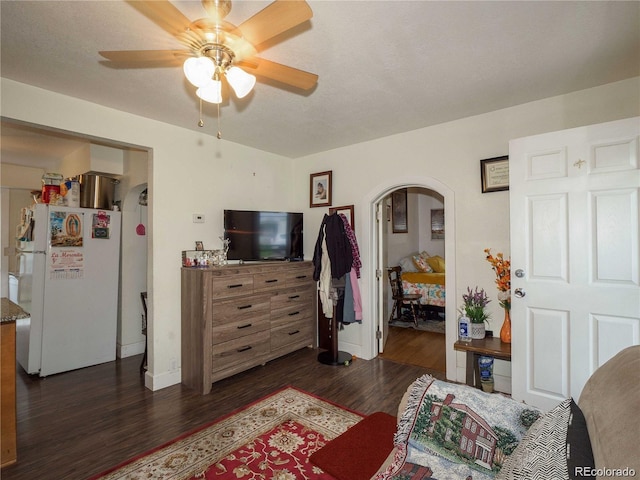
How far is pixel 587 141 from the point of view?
217 cm

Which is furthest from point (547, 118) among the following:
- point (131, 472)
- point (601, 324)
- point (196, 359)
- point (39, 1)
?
point (131, 472)

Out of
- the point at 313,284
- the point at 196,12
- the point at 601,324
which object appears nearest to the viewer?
the point at 196,12

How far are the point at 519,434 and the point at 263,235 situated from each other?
3063mm

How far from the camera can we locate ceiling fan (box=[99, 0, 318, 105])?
4.06 feet

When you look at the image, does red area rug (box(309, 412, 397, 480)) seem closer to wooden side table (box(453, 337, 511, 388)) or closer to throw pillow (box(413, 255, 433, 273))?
wooden side table (box(453, 337, 511, 388))

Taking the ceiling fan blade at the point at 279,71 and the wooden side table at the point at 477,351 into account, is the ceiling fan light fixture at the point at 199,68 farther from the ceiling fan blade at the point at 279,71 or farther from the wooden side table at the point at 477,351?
the wooden side table at the point at 477,351

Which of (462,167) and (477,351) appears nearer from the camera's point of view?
(477,351)

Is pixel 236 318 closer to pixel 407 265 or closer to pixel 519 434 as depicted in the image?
pixel 519 434

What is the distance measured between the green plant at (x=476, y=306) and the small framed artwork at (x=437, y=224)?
13.6 feet

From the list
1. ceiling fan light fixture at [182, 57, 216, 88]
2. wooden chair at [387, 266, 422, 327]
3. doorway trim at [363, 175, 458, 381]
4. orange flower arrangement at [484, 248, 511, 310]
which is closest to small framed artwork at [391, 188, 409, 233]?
wooden chair at [387, 266, 422, 327]

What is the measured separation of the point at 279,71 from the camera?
66.9 inches

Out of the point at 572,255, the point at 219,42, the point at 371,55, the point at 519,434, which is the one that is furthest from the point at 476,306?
the point at 219,42

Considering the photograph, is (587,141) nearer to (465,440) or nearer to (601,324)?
(601,324)

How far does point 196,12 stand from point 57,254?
3131mm
